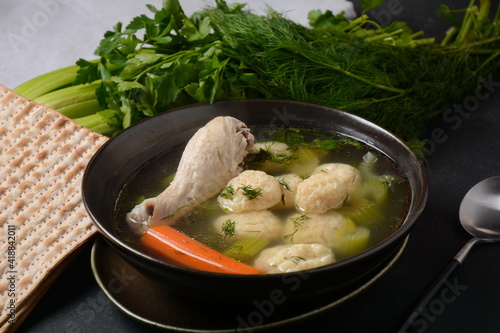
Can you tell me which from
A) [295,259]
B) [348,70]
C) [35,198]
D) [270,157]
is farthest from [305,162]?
[35,198]

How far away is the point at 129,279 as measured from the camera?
6.30 feet

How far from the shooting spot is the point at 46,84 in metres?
3.13

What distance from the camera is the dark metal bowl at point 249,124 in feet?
5.16

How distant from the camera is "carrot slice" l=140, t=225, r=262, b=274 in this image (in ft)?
5.69

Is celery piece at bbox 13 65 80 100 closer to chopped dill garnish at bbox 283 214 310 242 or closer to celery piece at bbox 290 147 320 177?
celery piece at bbox 290 147 320 177

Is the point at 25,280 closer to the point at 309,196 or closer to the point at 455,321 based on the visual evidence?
the point at 309,196

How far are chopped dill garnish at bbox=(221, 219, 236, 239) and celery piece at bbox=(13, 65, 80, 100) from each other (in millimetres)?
1667

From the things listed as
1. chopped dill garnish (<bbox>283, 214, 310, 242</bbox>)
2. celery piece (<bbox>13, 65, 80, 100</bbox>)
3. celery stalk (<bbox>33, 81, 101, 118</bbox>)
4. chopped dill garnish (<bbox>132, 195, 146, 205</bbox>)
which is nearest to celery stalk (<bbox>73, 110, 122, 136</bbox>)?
celery stalk (<bbox>33, 81, 101, 118</bbox>)

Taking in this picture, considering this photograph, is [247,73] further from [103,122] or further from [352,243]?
[352,243]

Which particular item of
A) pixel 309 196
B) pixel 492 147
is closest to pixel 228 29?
pixel 309 196

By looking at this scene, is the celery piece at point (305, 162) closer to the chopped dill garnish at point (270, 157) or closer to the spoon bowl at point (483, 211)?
the chopped dill garnish at point (270, 157)

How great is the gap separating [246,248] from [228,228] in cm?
11

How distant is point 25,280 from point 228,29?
5.14ft

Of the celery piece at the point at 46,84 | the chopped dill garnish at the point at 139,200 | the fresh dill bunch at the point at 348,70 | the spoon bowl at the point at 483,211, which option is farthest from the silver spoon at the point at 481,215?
the celery piece at the point at 46,84
